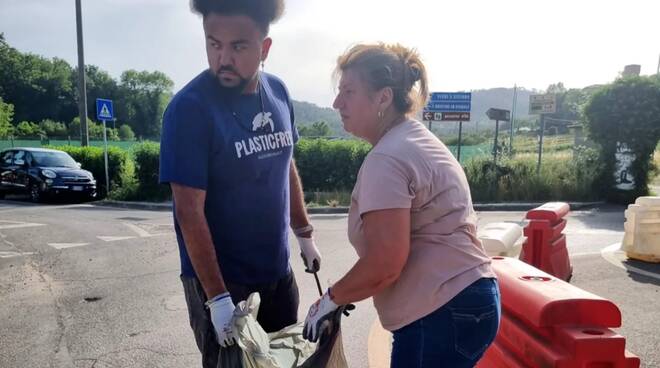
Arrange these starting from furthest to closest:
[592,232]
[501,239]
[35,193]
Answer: [35,193] < [592,232] < [501,239]

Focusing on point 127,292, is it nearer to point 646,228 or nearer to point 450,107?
point 646,228

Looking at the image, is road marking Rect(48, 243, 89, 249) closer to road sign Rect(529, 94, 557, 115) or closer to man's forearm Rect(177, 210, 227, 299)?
man's forearm Rect(177, 210, 227, 299)

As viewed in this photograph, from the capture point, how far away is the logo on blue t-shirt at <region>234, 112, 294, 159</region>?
78.5 inches

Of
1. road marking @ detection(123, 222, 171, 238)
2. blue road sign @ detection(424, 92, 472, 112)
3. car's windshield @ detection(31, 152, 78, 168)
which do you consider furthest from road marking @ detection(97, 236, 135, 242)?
blue road sign @ detection(424, 92, 472, 112)

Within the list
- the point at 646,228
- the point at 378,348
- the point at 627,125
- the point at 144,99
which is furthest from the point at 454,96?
the point at 144,99

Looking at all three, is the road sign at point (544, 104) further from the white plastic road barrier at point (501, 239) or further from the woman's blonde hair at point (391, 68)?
the woman's blonde hair at point (391, 68)

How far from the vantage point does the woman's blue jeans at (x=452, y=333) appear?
1611 mm

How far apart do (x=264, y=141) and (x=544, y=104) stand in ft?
41.5

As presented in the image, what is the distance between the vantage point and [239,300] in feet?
6.97

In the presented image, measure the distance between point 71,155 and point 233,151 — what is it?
1702 cm

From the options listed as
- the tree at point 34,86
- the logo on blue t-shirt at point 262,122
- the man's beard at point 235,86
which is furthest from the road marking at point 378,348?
the tree at point 34,86

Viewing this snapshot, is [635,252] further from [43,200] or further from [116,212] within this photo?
[43,200]

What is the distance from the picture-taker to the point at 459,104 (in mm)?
14023

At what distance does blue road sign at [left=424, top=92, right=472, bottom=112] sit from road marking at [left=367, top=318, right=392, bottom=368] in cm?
1073
